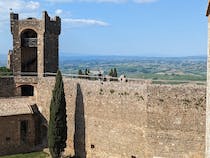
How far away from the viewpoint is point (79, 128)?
2984cm

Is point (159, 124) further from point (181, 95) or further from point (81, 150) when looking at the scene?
point (81, 150)

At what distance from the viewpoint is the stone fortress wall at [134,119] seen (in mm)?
23281

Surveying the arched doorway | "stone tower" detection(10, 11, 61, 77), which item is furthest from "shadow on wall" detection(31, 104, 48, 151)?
"stone tower" detection(10, 11, 61, 77)

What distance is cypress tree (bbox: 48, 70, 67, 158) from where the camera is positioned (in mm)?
29047

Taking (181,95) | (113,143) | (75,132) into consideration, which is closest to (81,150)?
(75,132)

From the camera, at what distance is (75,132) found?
30156 mm

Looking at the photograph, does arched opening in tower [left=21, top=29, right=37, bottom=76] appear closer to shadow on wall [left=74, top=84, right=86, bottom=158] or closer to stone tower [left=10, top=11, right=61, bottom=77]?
stone tower [left=10, top=11, right=61, bottom=77]

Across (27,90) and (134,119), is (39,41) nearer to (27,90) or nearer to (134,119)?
(27,90)

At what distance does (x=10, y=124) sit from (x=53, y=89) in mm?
4200

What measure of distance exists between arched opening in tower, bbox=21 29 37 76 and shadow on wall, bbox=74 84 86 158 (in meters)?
9.10

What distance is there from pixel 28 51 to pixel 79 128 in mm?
11477

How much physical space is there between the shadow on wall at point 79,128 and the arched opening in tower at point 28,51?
910cm

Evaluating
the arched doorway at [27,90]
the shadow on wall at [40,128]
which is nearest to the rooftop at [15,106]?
the shadow on wall at [40,128]

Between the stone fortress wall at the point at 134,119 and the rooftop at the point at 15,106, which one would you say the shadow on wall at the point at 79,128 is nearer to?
the stone fortress wall at the point at 134,119
